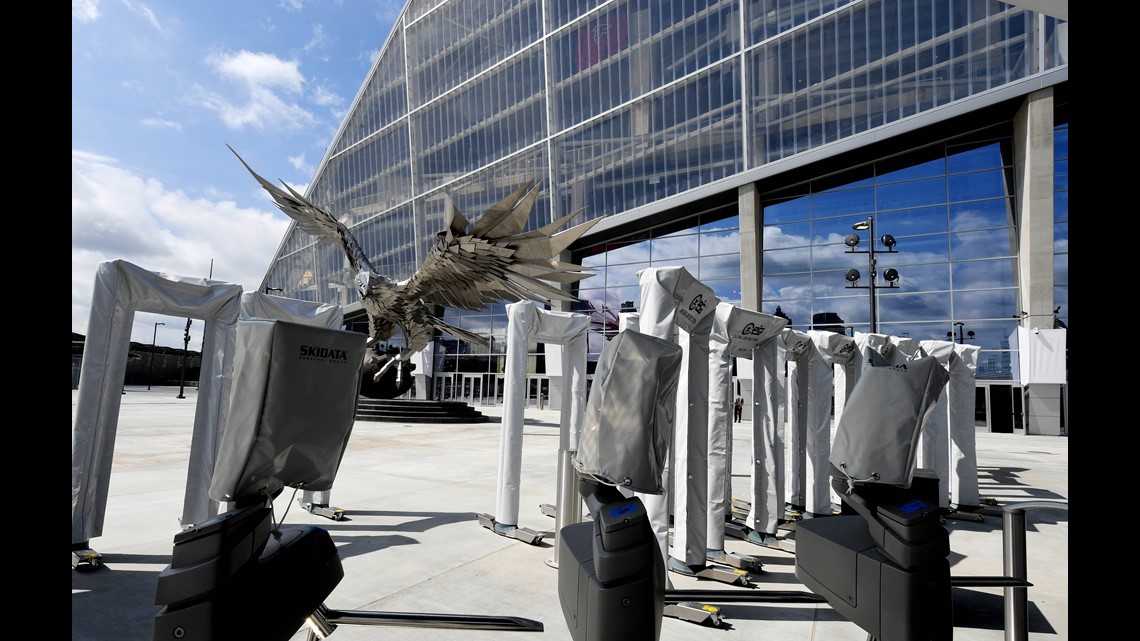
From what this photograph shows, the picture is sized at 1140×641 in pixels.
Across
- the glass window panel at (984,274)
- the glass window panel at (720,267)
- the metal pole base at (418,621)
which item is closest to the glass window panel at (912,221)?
the glass window panel at (984,274)

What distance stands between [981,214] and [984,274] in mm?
2626

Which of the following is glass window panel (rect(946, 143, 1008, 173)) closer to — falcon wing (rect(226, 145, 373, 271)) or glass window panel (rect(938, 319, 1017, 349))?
glass window panel (rect(938, 319, 1017, 349))

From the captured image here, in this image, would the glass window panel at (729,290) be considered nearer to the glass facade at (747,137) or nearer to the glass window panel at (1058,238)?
the glass facade at (747,137)

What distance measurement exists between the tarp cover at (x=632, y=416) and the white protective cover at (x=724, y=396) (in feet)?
11.1

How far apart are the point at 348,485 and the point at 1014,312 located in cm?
2728

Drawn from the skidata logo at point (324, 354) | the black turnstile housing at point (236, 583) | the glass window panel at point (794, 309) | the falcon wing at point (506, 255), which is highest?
the glass window panel at point (794, 309)

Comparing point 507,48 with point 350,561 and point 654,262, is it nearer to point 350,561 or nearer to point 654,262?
point 654,262

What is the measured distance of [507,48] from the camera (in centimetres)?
4034

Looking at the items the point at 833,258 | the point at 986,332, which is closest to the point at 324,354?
the point at 986,332

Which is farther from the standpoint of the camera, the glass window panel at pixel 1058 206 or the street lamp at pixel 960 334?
the street lamp at pixel 960 334

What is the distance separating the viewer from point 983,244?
26500 mm

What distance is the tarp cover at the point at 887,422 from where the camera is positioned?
350cm

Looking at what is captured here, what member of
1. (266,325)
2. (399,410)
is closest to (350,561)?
(266,325)
